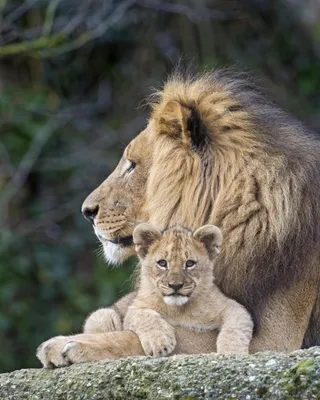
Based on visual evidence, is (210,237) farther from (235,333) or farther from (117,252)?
(117,252)

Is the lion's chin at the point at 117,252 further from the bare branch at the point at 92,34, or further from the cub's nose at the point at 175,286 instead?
the bare branch at the point at 92,34

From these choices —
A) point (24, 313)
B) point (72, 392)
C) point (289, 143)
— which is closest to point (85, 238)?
point (24, 313)

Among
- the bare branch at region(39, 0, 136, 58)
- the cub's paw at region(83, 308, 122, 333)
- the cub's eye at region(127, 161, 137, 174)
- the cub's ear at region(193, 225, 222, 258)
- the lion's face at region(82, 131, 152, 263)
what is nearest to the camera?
the cub's ear at region(193, 225, 222, 258)

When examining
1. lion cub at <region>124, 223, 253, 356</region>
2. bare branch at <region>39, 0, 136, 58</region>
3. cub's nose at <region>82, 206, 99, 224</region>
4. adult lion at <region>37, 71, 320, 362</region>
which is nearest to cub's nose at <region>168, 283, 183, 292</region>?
lion cub at <region>124, 223, 253, 356</region>

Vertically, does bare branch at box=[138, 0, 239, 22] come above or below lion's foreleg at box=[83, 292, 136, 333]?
above

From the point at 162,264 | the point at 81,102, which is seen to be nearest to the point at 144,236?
the point at 162,264

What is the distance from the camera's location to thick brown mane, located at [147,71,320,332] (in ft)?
13.9

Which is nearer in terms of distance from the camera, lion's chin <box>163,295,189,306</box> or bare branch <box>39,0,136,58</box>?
lion's chin <box>163,295,189,306</box>

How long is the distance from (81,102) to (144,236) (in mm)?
6494

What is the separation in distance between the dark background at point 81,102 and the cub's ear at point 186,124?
4205mm

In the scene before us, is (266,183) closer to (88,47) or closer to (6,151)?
(6,151)

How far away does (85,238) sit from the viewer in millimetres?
10023

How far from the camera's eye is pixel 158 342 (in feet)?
12.8

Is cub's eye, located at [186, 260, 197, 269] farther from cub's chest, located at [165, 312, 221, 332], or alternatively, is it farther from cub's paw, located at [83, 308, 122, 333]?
cub's paw, located at [83, 308, 122, 333]
